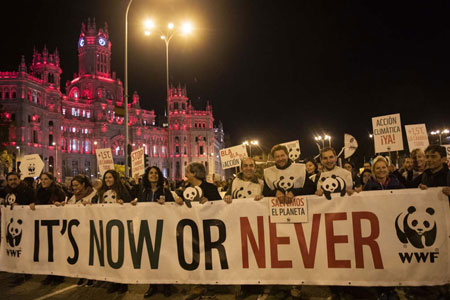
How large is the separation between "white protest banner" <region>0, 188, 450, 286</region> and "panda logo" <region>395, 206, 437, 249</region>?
1cm

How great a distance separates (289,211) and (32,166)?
7.08m

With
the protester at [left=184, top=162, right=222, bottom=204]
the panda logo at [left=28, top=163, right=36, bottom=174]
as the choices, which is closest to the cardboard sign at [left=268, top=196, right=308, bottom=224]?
the protester at [left=184, top=162, right=222, bottom=204]

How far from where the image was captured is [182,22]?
18.3 metres

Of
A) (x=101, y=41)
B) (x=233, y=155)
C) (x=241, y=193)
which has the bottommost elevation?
(x=241, y=193)

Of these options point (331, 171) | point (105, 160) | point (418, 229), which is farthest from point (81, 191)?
point (418, 229)

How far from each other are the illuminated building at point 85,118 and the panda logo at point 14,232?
6286 centimetres

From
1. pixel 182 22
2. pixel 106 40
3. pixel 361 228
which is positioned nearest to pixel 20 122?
pixel 106 40

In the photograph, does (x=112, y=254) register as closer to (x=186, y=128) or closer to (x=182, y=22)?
(x=182, y=22)

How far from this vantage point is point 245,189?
19.7ft

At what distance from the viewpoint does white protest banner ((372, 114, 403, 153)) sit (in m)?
9.77

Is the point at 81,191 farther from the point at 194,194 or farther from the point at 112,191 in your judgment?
the point at 194,194

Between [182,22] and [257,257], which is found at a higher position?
[182,22]

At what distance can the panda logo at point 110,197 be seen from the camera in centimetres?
652

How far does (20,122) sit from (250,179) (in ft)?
246
